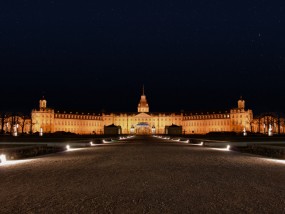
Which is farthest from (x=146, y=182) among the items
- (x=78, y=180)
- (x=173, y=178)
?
(x=78, y=180)

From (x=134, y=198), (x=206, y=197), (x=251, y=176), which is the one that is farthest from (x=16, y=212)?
(x=251, y=176)

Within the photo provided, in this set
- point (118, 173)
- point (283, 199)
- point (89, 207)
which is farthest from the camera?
point (118, 173)

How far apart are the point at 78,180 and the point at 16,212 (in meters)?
5.00

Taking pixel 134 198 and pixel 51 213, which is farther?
pixel 134 198

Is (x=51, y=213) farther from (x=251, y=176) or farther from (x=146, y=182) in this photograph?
(x=251, y=176)

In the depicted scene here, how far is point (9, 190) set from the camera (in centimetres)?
1076

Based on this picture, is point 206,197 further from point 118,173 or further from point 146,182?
point 118,173

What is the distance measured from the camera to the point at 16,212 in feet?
25.8

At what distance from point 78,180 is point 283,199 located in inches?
272

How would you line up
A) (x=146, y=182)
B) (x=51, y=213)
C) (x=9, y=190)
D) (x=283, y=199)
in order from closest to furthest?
(x=51, y=213) < (x=283, y=199) < (x=9, y=190) < (x=146, y=182)

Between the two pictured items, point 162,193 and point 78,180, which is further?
point 78,180

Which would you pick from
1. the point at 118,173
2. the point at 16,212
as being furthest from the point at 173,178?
the point at 16,212

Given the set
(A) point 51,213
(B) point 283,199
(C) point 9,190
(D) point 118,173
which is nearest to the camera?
(A) point 51,213

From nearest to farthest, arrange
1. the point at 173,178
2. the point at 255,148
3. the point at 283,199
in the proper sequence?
the point at 283,199
the point at 173,178
the point at 255,148
